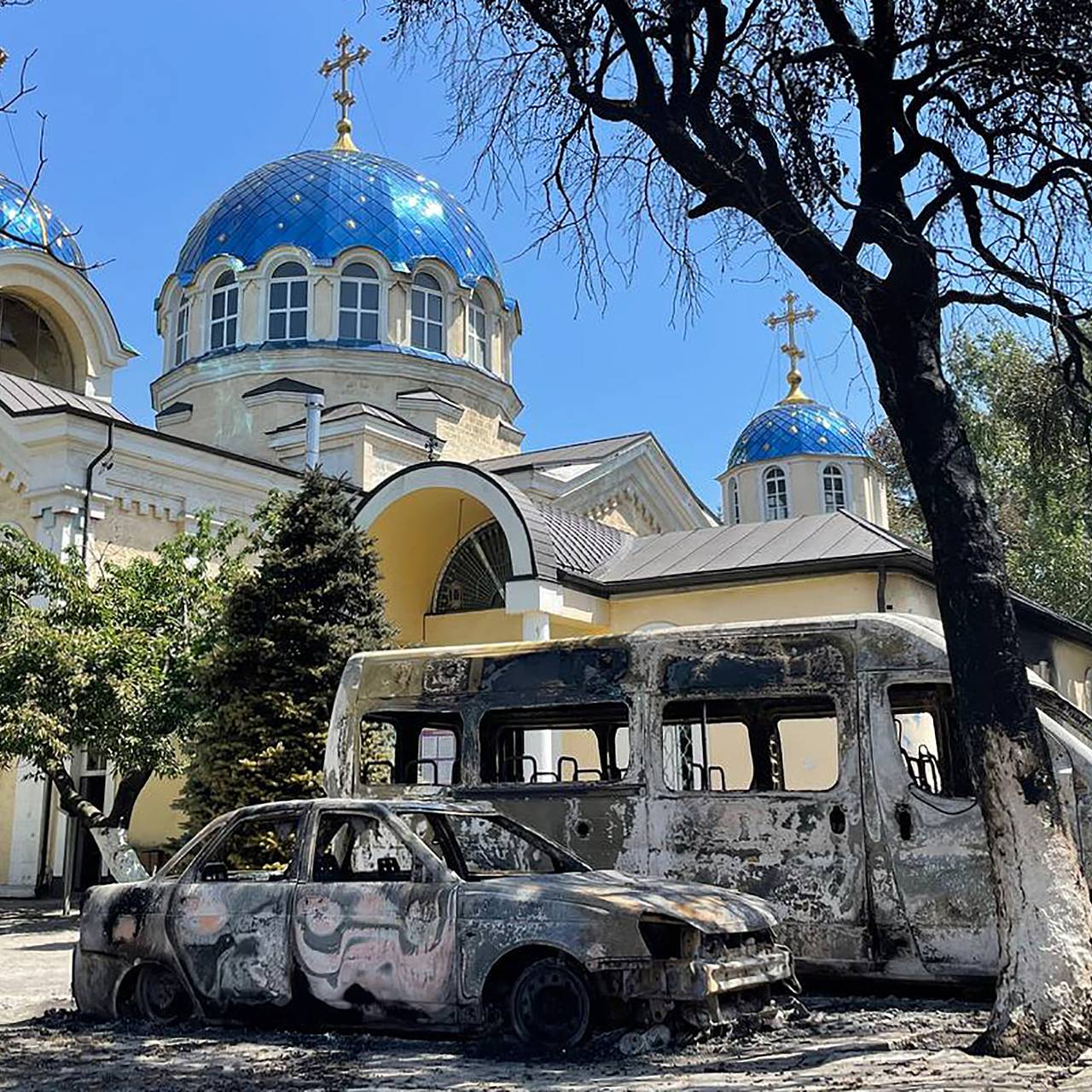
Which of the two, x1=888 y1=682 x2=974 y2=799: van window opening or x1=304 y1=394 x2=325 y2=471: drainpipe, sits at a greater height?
x1=304 y1=394 x2=325 y2=471: drainpipe

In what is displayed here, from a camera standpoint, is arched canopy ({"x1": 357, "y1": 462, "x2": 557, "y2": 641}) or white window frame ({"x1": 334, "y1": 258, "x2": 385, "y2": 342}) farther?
white window frame ({"x1": 334, "y1": 258, "x2": 385, "y2": 342})

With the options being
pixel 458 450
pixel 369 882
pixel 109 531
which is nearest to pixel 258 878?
pixel 369 882

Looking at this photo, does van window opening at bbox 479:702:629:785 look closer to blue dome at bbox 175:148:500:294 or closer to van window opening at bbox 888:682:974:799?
van window opening at bbox 888:682:974:799

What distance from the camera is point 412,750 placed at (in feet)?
38.7

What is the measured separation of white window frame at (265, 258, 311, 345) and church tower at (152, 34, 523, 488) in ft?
0.09

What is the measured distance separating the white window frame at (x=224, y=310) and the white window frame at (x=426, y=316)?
3.80 metres

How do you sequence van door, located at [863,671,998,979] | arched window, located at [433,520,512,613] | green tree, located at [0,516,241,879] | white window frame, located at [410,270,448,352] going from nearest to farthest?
van door, located at [863,671,998,979] < green tree, located at [0,516,241,879] < arched window, located at [433,520,512,613] < white window frame, located at [410,270,448,352]

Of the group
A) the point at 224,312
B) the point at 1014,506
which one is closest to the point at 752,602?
the point at 224,312

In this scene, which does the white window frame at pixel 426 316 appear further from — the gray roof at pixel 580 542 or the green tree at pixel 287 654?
the green tree at pixel 287 654

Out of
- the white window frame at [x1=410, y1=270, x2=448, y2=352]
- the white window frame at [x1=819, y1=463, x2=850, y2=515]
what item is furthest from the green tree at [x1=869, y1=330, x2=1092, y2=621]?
the white window frame at [x1=410, y1=270, x2=448, y2=352]

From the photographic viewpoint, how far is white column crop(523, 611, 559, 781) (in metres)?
13.6

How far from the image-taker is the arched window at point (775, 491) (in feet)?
141

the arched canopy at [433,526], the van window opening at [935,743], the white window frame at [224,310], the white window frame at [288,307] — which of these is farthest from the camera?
the white window frame at [224,310]

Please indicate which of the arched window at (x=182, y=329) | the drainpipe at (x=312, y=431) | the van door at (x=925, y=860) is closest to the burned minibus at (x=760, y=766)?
the van door at (x=925, y=860)
